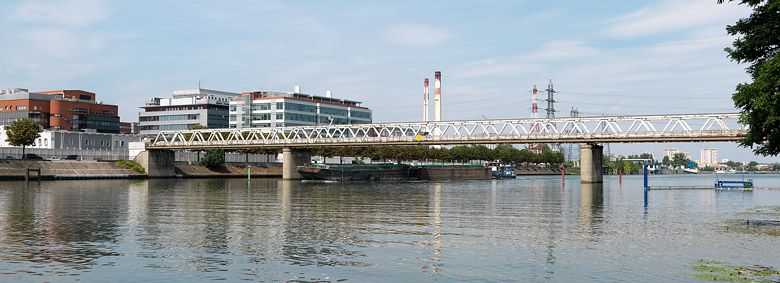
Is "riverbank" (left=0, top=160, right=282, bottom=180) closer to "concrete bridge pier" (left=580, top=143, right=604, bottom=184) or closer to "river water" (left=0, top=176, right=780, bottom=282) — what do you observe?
"river water" (left=0, top=176, right=780, bottom=282)

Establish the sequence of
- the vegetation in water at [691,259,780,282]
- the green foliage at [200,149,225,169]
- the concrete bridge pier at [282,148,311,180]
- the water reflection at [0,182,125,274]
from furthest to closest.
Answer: the green foliage at [200,149,225,169] → the concrete bridge pier at [282,148,311,180] → the water reflection at [0,182,125,274] → the vegetation in water at [691,259,780,282]

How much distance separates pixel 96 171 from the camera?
140 metres

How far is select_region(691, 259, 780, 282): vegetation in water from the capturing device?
25.2 meters

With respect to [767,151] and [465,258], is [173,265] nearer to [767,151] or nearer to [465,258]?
[465,258]

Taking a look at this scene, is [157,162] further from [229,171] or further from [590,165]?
[590,165]

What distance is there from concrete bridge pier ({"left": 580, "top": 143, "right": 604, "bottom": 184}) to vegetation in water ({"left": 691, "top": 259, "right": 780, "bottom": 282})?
10335cm

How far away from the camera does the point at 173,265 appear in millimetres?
27953

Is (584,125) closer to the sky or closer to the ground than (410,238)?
closer to the sky

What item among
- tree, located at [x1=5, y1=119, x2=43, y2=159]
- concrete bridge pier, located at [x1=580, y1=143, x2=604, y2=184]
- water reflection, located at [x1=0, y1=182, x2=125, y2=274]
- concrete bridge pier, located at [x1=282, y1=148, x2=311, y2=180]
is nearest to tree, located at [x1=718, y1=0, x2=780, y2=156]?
water reflection, located at [x1=0, y1=182, x2=125, y2=274]

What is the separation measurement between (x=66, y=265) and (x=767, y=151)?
31942 mm

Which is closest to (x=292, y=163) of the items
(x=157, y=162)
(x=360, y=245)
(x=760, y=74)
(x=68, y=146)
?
(x=157, y=162)

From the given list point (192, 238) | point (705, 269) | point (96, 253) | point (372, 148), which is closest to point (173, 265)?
point (96, 253)

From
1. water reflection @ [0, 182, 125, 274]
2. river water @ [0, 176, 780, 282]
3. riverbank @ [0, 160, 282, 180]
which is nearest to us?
river water @ [0, 176, 780, 282]

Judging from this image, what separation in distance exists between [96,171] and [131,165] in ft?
49.4
